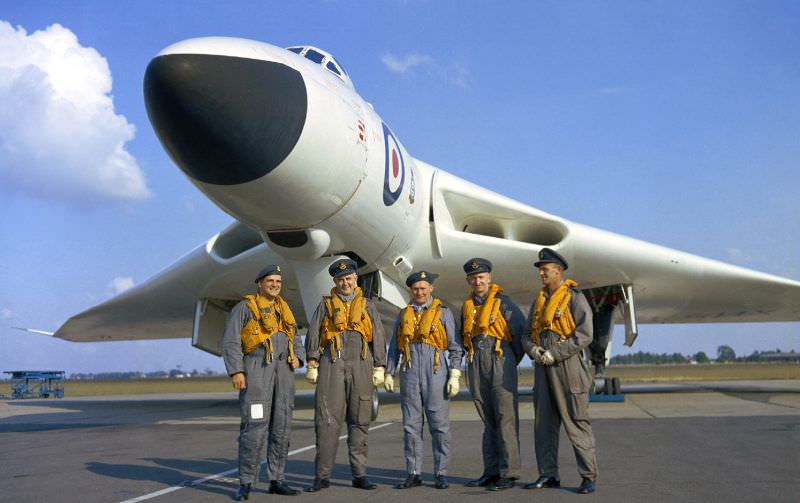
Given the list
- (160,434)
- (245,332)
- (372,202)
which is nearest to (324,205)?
(372,202)

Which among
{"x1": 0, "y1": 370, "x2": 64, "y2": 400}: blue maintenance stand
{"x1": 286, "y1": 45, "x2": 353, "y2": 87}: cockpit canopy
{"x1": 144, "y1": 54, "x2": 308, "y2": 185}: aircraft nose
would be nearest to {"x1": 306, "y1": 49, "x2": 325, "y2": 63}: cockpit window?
{"x1": 286, "y1": 45, "x2": 353, "y2": 87}: cockpit canopy

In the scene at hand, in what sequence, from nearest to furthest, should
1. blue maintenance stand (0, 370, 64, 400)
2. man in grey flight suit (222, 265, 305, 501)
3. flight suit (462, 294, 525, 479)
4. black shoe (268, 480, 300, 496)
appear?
black shoe (268, 480, 300, 496), man in grey flight suit (222, 265, 305, 501), flight suit (462, 294, 525, 479), blue maintenance stand (0, 370, 64, 400)

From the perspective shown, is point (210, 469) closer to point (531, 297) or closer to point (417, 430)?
point (417, 430)

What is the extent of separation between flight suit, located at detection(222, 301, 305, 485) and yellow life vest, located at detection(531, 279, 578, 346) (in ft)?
5.68

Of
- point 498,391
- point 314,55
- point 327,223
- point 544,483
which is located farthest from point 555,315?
point 314,55

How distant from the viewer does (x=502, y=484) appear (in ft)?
16.8

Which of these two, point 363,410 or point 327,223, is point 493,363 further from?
point 327,223

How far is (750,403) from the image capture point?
41.9 feet

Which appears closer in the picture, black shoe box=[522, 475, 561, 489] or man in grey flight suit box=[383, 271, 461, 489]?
black shoe box=[522, 475, 561, 489]

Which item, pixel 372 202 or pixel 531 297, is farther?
pixel 531 297

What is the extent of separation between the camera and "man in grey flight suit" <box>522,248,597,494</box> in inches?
204

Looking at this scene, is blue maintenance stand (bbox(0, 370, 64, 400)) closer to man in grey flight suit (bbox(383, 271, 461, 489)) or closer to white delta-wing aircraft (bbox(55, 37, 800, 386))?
white delta-wing aircraft (bbox(55, 37, 800, 386))

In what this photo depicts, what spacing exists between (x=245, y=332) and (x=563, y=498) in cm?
237

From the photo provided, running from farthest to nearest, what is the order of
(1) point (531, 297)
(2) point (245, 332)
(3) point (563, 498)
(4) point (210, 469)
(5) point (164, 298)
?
(5) point (164, 298) < (1) point (531, 297) < (4) point (210, 469) < (2) point (245, 332) < (3) point (563, 498)
